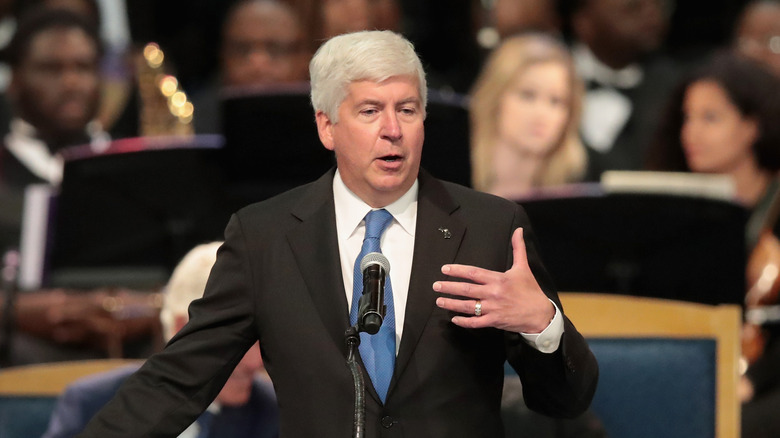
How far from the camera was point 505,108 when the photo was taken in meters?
5.26

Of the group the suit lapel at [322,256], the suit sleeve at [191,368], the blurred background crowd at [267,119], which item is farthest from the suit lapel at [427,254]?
the blurred background crowd at [267,119]

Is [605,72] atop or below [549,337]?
atop

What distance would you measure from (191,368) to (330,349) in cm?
24

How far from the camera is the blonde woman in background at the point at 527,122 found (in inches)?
204

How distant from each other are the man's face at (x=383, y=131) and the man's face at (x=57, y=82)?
154 inches

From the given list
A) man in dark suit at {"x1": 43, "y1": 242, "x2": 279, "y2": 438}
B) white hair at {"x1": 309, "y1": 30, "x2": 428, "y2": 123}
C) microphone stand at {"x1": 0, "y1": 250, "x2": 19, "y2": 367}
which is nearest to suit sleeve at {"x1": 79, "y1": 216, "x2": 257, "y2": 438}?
white hair at {"x1": 309, "y1": 30, "x2": 428, "y2": 123}

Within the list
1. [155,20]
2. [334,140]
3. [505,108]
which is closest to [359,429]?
[334,140]

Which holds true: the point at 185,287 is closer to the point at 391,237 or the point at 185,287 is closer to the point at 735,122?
the point at 391,237

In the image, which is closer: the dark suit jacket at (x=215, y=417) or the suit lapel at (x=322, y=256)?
the suit lapel at (x=322, y=256)

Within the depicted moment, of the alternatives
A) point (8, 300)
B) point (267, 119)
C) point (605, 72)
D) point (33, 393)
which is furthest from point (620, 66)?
point (33, 393)

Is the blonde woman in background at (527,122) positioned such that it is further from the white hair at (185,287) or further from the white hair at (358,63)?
the white hair at (358,63)

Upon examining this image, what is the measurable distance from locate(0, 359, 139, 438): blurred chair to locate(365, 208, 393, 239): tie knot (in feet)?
4.56

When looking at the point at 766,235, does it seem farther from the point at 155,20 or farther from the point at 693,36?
the point at 155,20

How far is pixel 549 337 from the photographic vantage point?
80.7 inches
